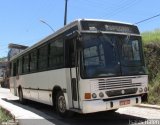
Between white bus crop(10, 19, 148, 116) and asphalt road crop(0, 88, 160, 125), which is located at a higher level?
white bus crop(10, 19, 148, 116)

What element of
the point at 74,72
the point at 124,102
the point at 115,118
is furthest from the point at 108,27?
the point at 115,118

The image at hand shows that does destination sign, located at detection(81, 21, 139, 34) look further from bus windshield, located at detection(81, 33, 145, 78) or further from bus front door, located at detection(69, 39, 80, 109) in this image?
bus front door, located at detection(69, 39, 80, 109)

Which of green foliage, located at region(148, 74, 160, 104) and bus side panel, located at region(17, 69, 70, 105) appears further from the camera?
green foliage, located at region(148, 74, 160, 104)

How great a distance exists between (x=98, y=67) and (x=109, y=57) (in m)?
0.49

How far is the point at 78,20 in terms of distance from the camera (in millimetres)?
10742

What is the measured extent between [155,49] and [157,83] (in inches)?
112

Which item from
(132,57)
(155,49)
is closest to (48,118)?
(132,57)

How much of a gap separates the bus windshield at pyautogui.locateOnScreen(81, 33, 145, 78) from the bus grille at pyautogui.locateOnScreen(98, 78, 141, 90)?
0.17 m

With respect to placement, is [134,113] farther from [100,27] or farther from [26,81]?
[26,81]

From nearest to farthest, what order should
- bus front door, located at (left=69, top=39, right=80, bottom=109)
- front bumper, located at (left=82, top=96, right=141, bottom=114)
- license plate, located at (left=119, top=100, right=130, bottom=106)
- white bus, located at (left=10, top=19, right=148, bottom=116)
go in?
front bumper, located at (left=82, top=96, right=141, bottom=114), white bus, located at (left=10, top=19, right=148, bottom=116), license plate, located at (left=119, top=100, right=130, bottom=106), bus front door, located at (left=69, top=39, right=80, bottom=109)

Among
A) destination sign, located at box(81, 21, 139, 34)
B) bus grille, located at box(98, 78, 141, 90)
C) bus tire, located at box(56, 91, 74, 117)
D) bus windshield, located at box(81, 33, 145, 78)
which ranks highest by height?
destination sign, located at box(81, 21, 139, 34)

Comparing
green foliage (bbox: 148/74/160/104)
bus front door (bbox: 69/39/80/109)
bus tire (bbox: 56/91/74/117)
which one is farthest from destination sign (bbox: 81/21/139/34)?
green foliage (bbox: 148/74/160/104)

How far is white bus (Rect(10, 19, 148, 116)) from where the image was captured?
1020 centimetres

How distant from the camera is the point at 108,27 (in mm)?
10961
